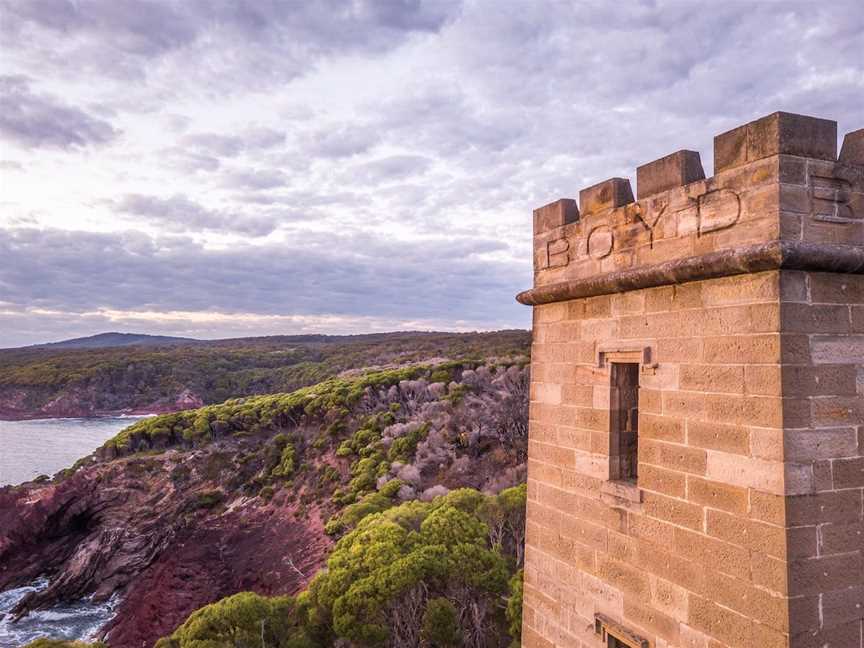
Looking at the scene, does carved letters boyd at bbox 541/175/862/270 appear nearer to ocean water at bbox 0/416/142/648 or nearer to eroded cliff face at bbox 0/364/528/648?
eroded cliff face at bbox 0/364/528/648

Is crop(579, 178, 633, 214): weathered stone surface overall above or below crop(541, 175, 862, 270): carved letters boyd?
→ above

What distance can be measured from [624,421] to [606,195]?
1.89 m

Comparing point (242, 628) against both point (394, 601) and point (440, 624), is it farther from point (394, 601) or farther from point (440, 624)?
point (440, 624)

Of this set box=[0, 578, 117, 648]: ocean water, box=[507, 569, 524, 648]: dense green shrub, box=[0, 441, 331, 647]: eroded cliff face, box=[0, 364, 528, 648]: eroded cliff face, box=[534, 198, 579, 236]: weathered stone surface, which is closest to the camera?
box=[534, 198, 579, 236]: weathered stone surface

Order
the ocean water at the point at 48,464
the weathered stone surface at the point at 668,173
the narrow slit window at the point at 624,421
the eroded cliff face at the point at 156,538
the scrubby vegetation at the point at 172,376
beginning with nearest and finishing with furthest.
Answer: the weathered stone surface at the point at 668,173, the narrow slit window at the point at 624,421, the eroded cliff face at the point at 156,538, the ocean water at the point at 48,464, the scrubby vegetation at the point at 172,376

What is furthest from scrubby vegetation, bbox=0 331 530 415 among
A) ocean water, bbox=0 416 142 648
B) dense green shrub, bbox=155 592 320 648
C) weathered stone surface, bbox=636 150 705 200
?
weathered stone surface, bbox=636 150 705 200

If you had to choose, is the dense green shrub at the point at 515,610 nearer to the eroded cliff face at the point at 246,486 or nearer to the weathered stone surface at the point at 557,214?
the eroded cliff face at the point at 246,486

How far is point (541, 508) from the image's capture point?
19.8 feet

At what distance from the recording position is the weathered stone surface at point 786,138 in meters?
3.97

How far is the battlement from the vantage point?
12.9 ft

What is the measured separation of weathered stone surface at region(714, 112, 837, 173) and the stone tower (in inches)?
0.5

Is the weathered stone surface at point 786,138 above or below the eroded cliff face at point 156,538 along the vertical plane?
above

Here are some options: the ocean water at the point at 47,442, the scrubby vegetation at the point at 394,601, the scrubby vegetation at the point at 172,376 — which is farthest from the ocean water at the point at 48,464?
the scrubby vegetation at the point at 394,601

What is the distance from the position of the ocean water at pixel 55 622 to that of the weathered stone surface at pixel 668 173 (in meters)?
23.8
